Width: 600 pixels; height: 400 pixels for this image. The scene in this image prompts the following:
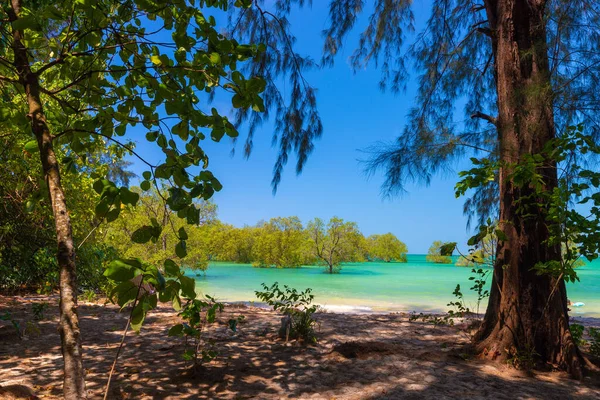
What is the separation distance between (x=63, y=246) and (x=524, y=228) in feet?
11.6

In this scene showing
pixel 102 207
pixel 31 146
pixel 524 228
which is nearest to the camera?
pixel 102 207

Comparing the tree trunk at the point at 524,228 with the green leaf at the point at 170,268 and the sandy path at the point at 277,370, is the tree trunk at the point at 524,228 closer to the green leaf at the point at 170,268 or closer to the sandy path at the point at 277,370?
the sandy path at the point at 277,370

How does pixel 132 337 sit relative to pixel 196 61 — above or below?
below

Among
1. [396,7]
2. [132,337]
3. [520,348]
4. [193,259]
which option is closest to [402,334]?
[520,348]

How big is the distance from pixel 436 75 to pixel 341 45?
4.74 feet

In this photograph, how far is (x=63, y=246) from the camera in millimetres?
1303

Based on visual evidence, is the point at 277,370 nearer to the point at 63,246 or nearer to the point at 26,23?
the point at 63,246

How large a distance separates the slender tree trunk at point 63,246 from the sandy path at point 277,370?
4.56 feet

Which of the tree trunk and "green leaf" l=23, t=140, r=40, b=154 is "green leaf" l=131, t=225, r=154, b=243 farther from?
the tree trunk

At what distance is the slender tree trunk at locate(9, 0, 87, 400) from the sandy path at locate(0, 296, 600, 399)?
4.56 feet

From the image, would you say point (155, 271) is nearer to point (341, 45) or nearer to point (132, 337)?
point (132, 337)

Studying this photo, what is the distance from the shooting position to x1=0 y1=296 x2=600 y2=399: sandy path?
2.58 m

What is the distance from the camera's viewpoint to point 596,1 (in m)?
3.54

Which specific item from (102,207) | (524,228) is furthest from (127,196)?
(524,228)
